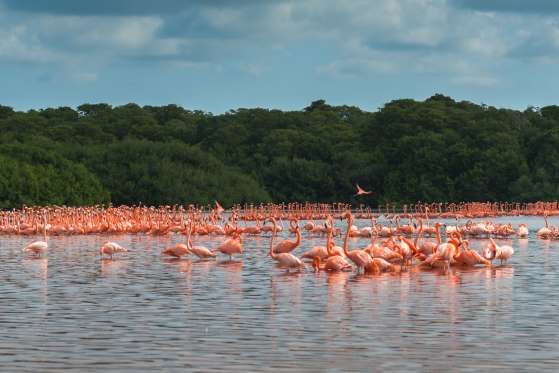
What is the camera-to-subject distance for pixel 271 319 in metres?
20.4

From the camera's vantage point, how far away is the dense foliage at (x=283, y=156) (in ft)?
285

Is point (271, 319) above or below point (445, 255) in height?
below

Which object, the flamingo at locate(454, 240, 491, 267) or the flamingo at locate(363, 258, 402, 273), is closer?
the flamingo at locate(363, 258, 402, 273)

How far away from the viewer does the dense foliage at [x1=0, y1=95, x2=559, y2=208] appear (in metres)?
86.8

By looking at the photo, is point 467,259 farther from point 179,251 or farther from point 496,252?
point 179,251

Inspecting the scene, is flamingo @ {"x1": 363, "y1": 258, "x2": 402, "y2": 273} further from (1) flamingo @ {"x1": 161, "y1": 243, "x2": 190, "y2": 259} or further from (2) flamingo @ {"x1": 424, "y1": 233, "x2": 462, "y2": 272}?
(1) flamingo @ {"x1": 161, "y1": 243, "x2": 190, "y2": 259}

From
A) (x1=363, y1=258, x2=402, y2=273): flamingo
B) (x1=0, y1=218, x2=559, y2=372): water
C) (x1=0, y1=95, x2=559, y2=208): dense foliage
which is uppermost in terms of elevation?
(x1=0, y1=95, x2=559, y2=208): dense foliage

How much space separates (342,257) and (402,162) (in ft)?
249

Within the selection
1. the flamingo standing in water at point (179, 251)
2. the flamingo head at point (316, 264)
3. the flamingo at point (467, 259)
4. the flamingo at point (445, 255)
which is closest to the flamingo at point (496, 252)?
the flamingo at point (467, 259)

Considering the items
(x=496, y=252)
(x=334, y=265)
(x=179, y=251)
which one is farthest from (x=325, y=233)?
(x=334, y=265)

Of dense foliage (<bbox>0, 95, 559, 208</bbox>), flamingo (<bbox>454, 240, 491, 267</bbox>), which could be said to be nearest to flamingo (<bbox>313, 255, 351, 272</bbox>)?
flamingo (<bbox>454, 240, 491, 267</bbox>)

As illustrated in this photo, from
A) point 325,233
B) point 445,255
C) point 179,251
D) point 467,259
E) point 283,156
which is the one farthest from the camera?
point 283,156

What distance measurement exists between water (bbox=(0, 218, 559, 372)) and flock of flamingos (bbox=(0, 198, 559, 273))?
959mm

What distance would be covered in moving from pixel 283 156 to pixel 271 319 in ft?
297
